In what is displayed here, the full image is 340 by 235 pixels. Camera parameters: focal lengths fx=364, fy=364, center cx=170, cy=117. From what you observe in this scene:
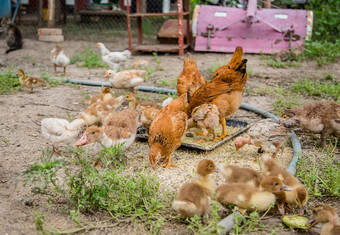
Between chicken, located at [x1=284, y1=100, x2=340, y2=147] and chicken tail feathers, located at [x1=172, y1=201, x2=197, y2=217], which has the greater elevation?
chicken, located at [x1=284, y1=100, x2=340, y2=147]

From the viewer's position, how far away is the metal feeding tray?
4.56 meters

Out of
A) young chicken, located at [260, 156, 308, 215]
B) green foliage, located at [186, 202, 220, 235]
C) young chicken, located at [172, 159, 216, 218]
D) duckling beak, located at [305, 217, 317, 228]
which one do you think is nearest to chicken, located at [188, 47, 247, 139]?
young chicken, located at [260, 156, 308, 215]

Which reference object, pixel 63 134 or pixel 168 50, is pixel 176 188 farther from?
pixel 168 50

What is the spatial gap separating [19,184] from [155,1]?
1542cm

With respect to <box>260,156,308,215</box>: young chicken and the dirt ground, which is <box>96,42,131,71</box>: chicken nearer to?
the dirt ground

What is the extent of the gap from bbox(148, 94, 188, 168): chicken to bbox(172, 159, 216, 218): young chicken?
89 cm

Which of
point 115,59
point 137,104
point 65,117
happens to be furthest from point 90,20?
point 137,104

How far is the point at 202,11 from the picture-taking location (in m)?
10.4

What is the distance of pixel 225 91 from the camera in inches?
197

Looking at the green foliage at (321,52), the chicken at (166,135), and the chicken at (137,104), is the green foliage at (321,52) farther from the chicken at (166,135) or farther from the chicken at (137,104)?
the chicken at (166,135)

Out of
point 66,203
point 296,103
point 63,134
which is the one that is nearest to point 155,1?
point 296,103

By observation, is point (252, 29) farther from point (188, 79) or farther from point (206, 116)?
point (206, 116)

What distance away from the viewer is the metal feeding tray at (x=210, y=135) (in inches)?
180

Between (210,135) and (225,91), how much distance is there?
701mm
